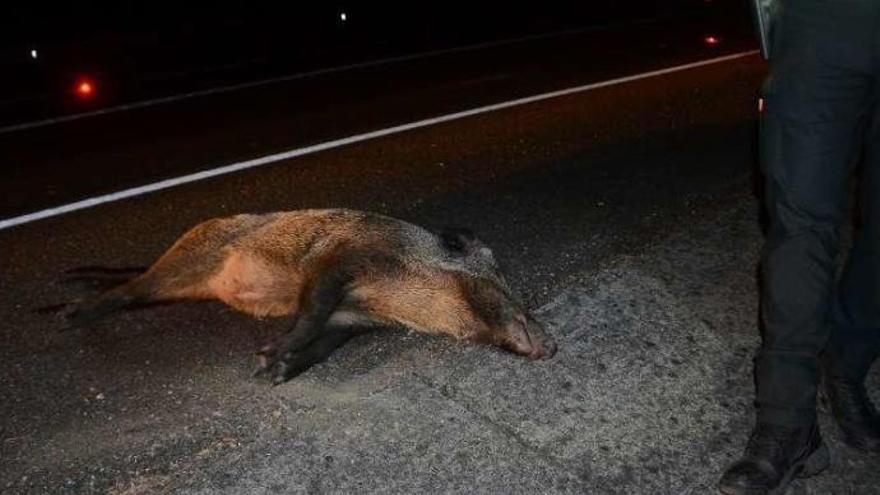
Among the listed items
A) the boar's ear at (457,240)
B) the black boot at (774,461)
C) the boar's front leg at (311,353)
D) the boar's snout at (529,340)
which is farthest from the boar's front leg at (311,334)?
the black boot at (774,461)

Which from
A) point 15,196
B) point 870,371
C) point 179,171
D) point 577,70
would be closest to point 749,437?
point 870,371

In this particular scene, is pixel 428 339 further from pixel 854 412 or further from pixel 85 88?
pixel 85 88

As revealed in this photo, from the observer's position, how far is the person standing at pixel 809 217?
10.1 ft

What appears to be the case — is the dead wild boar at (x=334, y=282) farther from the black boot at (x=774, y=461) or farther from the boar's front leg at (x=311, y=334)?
the black boot at (x=774, y=461)

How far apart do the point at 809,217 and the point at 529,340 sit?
60.4 inches

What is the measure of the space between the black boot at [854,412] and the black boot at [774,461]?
233 millimetres

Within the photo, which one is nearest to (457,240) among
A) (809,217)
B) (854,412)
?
(809,217)

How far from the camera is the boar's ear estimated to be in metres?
4.91

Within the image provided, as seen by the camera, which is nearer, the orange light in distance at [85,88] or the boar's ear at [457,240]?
the boar's ear at [457,240]

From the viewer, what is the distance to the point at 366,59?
13.5 meters

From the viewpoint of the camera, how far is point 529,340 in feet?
14.0

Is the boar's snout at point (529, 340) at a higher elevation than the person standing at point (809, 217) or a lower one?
lower

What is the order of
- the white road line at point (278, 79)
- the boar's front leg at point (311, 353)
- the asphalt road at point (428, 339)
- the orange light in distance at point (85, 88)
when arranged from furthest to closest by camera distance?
the orange light in distance at point (85, 88) < the white road line at point (278, 79) < the boar's front leg at point (311, 353) < the asphalt road at point (428, 339)

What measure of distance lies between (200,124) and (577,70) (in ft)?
18.1
